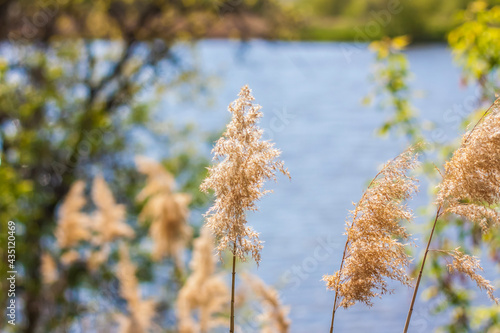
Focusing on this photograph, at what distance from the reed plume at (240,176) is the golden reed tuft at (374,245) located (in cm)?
14

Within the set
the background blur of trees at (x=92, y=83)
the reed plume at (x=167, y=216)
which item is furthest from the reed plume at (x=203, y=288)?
the background blur of trees at (x=92, y=83)

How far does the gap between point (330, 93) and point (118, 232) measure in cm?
2065

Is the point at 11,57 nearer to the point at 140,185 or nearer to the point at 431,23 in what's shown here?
the point at 140,185

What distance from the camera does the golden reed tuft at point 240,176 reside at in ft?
2.90

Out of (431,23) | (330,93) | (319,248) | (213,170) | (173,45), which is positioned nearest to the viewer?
(213,170)

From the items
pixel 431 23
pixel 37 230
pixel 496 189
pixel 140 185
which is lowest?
pixel 496 189

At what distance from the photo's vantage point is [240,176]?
90 centimetres

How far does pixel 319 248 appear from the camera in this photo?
44.0ft

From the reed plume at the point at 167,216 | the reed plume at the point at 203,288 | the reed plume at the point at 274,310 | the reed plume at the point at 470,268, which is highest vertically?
the reed plume at the point at 167,216

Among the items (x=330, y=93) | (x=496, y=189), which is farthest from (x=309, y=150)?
(x=496, y=189)

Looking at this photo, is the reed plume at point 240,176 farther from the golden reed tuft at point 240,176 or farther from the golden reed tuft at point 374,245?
the golden reed tuft at point 374,245

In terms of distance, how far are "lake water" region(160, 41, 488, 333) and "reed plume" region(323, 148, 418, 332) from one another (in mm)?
2994

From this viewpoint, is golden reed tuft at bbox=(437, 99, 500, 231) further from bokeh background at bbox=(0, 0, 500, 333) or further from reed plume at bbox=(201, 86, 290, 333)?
bokeh background at bbox=(0, 0, 500, 333)

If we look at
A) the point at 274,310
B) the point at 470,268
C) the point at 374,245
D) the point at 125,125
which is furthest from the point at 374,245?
the point at 125,125
